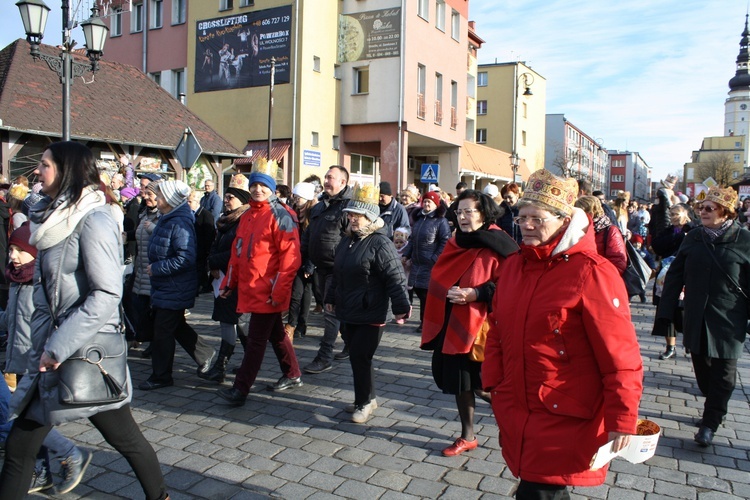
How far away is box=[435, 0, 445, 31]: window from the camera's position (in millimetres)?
28953

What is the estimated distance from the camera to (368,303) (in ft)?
16.6

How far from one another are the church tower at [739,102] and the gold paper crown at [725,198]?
14244cm

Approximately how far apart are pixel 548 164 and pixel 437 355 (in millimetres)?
70598

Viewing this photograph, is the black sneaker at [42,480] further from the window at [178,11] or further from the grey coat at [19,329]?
the window at [178,11]

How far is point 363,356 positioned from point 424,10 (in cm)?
2557

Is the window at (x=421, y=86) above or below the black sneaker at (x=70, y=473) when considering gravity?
above

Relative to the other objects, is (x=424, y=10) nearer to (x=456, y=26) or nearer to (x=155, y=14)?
(x=456, y=26)

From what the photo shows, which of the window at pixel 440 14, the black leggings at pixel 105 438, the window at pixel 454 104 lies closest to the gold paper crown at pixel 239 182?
the black leggings at pixel 105 438

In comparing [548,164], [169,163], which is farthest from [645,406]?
[548,164]

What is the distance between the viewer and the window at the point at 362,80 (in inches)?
1058

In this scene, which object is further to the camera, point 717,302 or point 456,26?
point 456,26

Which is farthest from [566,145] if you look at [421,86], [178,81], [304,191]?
[304,191]

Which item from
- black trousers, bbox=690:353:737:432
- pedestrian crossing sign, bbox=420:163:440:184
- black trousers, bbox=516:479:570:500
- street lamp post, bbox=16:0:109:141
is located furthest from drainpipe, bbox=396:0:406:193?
black trousers, bbox=516:479:570:500

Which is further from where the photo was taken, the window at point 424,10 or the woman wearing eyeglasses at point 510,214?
the window at point 424,10
